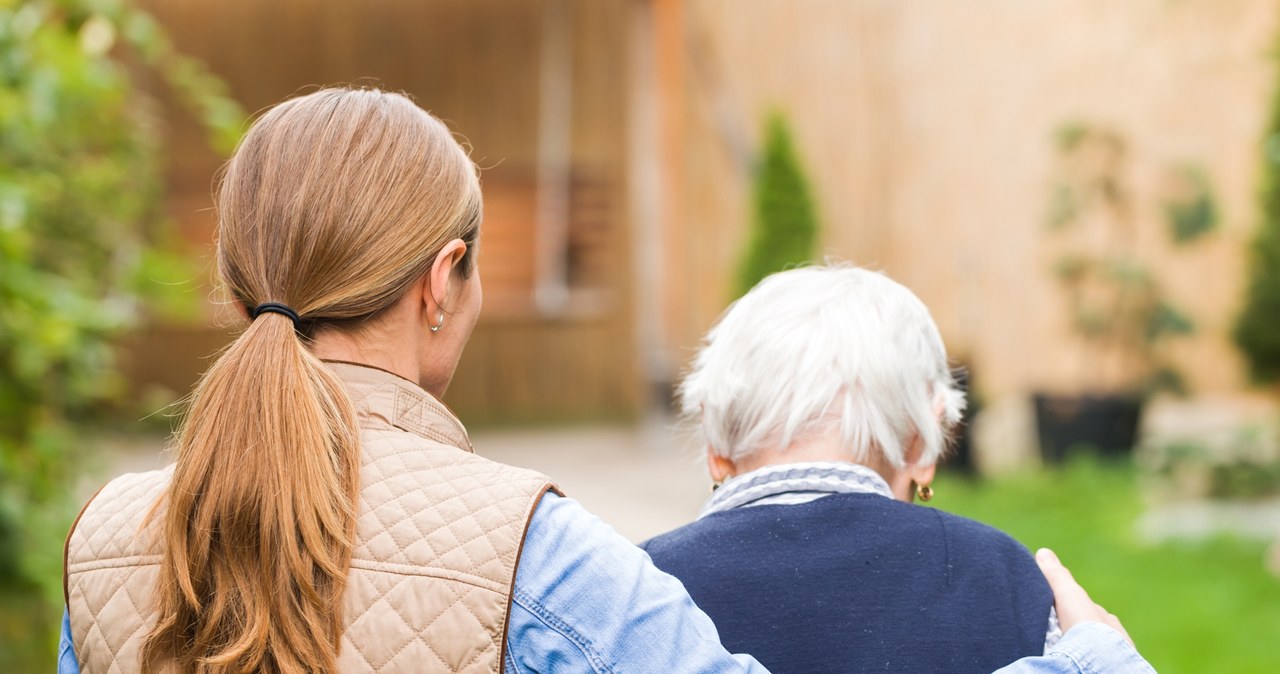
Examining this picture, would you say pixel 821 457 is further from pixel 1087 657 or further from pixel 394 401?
pixel 394 401

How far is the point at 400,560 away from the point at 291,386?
0.20 meters

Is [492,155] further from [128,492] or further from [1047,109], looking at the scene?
[128,492]

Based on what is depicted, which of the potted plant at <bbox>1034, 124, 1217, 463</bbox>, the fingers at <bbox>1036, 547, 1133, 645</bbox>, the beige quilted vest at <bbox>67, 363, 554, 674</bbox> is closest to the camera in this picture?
the beige quilted vest at <bbox>67, 363, 554, 674</bbox>

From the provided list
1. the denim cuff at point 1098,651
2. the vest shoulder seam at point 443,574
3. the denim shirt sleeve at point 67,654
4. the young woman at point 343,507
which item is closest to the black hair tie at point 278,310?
the young woman at point 343,507

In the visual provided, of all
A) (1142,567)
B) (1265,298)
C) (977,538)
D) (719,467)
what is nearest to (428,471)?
(719,467)

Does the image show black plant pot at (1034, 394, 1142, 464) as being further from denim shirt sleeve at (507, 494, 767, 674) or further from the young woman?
denim shirt sleeve at (507, 494, 767, 674)

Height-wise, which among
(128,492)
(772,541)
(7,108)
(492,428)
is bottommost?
(492,428)

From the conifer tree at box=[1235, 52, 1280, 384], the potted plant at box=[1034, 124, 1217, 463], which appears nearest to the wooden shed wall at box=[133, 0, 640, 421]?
the potted plant at box=[1034, 124, 1217, 463]

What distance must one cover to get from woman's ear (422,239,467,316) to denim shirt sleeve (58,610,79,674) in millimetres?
496

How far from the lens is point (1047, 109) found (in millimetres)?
9547

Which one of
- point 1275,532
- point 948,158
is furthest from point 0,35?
point 948,158

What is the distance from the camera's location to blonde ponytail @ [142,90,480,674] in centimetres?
114

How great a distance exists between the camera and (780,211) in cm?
779

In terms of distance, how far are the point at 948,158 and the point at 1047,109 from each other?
0.83 m
